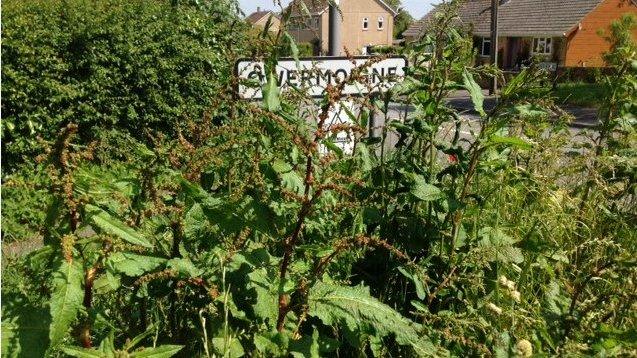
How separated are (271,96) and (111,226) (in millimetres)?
628

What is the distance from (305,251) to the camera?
6.20 ft

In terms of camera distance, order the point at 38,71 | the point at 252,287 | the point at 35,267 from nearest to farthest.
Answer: the point at 35,267, the point at 252,287, the point at 38,71

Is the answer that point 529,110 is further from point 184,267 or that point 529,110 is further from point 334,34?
point 334,34

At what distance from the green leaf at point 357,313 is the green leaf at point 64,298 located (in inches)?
23.1

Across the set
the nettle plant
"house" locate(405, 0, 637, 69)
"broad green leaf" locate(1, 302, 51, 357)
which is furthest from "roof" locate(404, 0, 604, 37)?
"broad green leaf" locate(1, 302, 51, 357)

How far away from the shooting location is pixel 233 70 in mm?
2807

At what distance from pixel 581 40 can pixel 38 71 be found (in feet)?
118

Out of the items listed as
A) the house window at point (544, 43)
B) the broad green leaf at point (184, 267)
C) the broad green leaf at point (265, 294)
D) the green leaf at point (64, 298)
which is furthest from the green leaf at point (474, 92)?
the house window at point (544, 43)

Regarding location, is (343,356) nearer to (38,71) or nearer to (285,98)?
(285,98)

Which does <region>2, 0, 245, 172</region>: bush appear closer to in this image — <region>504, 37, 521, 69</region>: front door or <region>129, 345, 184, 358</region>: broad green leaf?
<region>129, 345, 184, 358</region>: broad green leaf

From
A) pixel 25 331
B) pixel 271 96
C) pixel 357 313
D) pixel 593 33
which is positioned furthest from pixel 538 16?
pixel 25 331

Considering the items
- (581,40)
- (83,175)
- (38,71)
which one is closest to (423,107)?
(83,175)

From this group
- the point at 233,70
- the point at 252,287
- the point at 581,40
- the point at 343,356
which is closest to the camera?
the point at 252,287

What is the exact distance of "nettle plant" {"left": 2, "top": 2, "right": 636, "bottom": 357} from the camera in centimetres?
161
